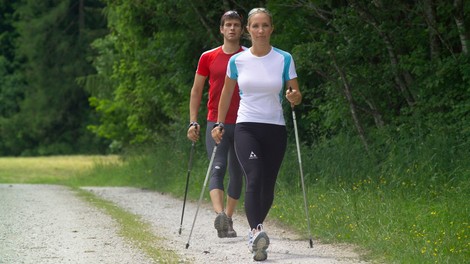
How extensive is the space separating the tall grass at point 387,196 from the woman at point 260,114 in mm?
1055

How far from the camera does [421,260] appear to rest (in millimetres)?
8539

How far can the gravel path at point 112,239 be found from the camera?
930 centimetres

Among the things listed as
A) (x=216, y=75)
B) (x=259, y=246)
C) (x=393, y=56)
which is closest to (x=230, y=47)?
(x=216, y=75)

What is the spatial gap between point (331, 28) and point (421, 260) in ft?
25.1

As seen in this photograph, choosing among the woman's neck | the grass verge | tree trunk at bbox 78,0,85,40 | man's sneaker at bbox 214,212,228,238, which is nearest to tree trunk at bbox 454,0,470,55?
the grass verge

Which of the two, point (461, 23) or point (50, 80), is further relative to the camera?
point (50, 80)

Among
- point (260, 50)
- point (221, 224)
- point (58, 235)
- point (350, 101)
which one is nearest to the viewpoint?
point (260, 50)

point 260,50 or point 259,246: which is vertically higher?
point 260,50

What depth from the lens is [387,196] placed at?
11914 millimetres

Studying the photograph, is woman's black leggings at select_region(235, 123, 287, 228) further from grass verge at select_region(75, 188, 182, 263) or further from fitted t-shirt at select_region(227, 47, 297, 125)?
grass verge at select_region(75, 188, 182, 263)

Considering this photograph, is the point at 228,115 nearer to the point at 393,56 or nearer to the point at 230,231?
the point at 230,231

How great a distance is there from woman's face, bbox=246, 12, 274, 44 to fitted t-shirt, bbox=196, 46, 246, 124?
140 centimetres

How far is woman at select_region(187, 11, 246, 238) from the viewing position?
10648mm

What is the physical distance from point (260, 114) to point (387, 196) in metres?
3.04
